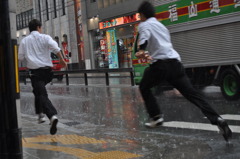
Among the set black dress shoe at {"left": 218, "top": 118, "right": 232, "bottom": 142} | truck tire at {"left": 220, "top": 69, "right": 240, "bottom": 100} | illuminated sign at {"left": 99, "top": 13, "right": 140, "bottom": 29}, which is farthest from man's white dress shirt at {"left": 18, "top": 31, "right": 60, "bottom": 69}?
illuminated sign at {"left": 99, "top": 13, "right": 140, "bottom": 29}

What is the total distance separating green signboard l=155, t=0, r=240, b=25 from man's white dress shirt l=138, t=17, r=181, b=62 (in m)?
5.97

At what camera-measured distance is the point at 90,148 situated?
652 centimetres

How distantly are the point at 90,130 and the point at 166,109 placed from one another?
269 cm

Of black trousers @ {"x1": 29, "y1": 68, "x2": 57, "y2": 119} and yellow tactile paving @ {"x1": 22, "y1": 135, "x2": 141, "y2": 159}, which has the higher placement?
black trousers @ {"x1": 29, "y1": 68, "x2": 57, "y2": 119}

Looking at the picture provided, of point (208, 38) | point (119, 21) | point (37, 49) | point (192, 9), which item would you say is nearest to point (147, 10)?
point (37, 49)

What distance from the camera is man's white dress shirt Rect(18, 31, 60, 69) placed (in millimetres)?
7391

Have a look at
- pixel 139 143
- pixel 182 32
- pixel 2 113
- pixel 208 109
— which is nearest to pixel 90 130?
pixel 139 143

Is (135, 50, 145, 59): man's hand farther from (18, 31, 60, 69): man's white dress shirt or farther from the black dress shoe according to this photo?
(18, 31, 60, 69): man's white dress shirt

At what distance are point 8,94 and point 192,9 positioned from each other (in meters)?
9.92

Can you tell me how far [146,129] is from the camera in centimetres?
824

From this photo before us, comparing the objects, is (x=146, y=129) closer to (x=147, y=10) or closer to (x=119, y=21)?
(x=147, y=10)

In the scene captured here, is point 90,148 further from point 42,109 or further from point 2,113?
point 2,113

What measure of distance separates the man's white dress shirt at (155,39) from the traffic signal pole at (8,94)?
2.43 m

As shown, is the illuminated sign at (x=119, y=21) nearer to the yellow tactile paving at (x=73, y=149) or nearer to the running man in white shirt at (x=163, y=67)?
the yellow tactile paving at (x=73, y=149)
